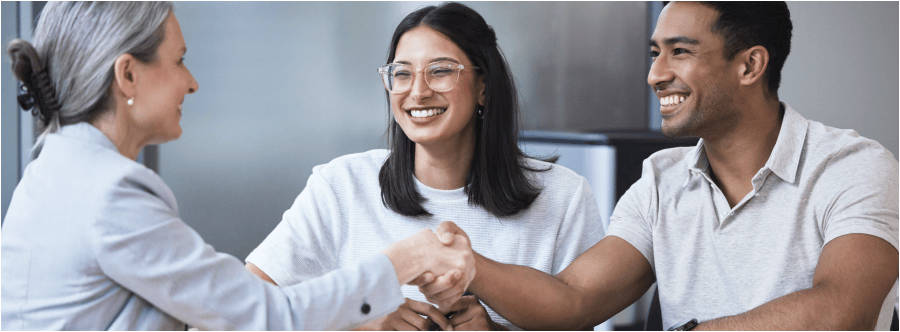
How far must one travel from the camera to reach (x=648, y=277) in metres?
1.69

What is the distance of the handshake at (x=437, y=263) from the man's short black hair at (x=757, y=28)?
2.55 feet

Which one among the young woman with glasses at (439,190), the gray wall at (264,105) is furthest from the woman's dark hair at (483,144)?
the gray wall at (264,105)

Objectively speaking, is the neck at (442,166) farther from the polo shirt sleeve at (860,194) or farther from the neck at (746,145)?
the polo shirt sleeve at (860,194)

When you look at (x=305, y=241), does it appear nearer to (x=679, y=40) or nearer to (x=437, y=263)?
(x=437, y=263)

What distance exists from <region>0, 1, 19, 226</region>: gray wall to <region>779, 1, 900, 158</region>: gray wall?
3.87 m

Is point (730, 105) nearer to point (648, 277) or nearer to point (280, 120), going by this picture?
point (648, 277)

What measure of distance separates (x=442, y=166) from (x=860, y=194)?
3.10 ft

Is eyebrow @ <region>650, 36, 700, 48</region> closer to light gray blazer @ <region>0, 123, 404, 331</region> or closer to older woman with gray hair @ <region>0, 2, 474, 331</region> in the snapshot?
older woman with gray hair @ <region>0, 2, 474, 331</region>

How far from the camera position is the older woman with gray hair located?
1.01m

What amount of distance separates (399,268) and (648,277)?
724 mm

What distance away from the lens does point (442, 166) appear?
1.81m

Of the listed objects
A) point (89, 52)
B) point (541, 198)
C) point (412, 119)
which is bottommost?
point (541, 198)

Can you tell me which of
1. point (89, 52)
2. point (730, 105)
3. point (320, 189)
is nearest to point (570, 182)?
point (730, 105)

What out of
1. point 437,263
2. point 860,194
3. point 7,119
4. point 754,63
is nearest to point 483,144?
point 437,263
